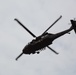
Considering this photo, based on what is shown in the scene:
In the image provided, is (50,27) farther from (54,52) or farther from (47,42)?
(54,52)

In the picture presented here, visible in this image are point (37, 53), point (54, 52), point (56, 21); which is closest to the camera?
point (37, 53)

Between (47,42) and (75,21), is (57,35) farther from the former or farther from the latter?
(75,21)

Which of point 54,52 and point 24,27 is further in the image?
point 54,52

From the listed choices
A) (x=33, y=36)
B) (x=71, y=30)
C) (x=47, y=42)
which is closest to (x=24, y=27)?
(x=33, y=36)

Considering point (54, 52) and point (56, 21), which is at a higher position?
point (56, 21)

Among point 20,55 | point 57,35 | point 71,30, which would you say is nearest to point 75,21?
point 71,30

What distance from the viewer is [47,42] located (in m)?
49.1

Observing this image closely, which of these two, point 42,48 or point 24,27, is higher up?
point 24,27

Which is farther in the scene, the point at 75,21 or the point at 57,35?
the point at 75,21

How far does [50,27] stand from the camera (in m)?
50.7

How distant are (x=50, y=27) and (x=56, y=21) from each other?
91.7 inches

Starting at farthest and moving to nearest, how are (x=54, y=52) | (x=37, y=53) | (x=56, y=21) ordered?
(x=54, y=52) → (x=56, y=21) → (x=37, y=53)

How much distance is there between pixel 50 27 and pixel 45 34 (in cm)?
186

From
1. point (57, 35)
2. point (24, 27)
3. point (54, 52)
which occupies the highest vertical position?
point (24, 27)
